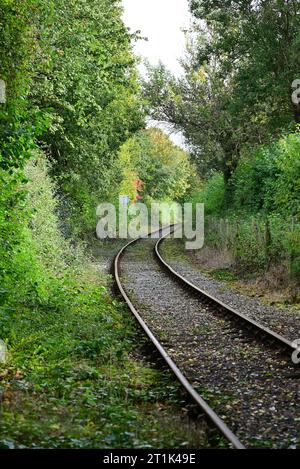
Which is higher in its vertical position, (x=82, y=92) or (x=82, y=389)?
(x=82, y=92)

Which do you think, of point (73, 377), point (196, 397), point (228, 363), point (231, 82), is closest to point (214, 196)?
point (231, 82)

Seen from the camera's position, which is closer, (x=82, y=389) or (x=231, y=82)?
(x=82, y=389)

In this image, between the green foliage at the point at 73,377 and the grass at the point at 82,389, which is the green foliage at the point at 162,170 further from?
the grass at the point at 82,389

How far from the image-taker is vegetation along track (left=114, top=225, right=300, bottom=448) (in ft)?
20.0

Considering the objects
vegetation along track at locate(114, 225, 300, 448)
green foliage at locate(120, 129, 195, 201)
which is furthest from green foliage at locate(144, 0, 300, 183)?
vegetation along track at locate(114, 225, 300, 448)

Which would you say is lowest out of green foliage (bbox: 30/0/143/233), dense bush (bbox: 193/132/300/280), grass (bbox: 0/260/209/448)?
grass (bbox: 0/260/209/448)

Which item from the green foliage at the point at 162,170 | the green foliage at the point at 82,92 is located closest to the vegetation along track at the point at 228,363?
the green foliage at the point at 82,92

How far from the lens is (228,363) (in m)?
8.51

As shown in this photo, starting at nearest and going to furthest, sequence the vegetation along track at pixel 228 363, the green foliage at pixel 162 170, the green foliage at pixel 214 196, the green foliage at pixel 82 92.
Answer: the vegetation along track at pixel 228 363 → the green foliage at pixel 82 92 → the green foliage at pixel 214 196 → the green foliage at pixel 162 170

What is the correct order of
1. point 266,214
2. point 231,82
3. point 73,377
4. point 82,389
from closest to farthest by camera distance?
point 82,389, point 73,377, point 266,214, point 231,82

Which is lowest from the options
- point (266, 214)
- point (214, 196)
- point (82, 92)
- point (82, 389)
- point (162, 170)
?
point (82, 389)

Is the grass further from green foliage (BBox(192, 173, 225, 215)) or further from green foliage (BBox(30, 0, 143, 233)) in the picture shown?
green foliage (BBox(192, 173, 225, 215))

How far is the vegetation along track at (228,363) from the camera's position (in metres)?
6.08

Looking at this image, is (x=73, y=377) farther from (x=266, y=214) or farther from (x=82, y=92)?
(x=266, y=214)
